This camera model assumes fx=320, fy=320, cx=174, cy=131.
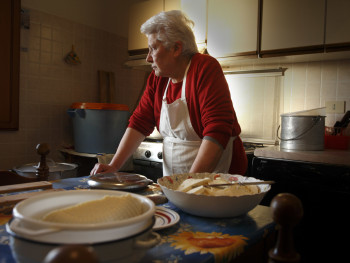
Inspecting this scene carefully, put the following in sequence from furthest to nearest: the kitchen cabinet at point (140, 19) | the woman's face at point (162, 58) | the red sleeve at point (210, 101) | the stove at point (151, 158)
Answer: the kitchen cabinet at point (140, 19)
the stove at point (151, 158)
the woman's face at point (162, 58)
the red sleeve at point (210, 101)

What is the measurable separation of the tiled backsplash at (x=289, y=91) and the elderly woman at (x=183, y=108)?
102cm

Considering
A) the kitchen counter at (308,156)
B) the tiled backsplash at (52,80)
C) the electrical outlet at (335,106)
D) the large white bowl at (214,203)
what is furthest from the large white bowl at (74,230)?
the tiled backsplash at (52,80)

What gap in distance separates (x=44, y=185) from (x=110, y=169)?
1.40 ft

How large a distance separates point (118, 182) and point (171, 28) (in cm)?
78

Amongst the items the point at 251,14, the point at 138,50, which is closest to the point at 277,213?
the point at 251,14

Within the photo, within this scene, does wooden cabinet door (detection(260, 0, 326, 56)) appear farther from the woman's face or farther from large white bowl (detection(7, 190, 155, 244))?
large white bowl (detection(7, 190, 155, 244))

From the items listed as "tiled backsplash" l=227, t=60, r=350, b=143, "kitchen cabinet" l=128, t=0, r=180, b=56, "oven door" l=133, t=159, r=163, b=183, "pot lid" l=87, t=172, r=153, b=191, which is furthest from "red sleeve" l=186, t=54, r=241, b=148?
"kitchen cabinet" l=128, t=0, r=180, b=56

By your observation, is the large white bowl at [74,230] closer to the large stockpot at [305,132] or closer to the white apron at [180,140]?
the white apron at [180,140]

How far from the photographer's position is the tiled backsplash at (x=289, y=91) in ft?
7.48

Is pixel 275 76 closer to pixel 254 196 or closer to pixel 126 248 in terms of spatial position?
pixel 254 196

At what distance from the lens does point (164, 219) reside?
73 centimetres

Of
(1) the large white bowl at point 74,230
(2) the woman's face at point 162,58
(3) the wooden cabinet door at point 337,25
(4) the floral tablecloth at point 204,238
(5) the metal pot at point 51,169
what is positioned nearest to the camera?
(1) the large white bowl at point 74,230

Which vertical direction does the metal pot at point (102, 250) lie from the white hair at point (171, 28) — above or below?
below

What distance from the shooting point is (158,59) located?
148cm
